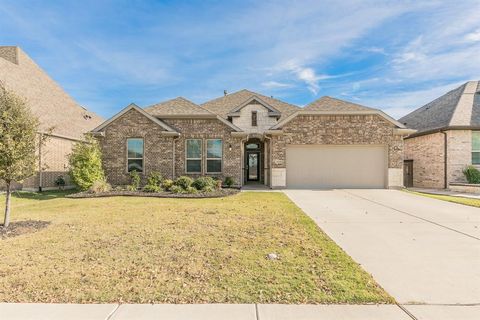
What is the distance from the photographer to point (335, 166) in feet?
51.5

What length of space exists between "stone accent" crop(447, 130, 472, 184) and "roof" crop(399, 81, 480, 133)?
61 centimetres

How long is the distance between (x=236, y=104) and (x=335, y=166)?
9952 millimetres

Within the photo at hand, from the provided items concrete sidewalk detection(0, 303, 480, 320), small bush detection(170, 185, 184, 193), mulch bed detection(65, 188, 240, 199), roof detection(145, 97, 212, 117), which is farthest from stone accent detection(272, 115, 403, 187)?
concrete sidewalk detection(0, 303, 480, 320)

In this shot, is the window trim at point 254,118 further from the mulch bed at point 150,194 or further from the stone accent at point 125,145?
the mulch bed at point 150,194

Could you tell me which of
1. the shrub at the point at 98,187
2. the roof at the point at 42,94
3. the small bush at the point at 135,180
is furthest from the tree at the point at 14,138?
the roof at the point at 42,94

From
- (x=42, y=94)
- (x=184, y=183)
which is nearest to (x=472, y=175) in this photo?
(x=184, y=183)

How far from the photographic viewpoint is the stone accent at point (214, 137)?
15336 mm

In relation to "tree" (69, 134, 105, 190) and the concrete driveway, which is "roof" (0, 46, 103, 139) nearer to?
"tree" (69, 134, 105, 190)

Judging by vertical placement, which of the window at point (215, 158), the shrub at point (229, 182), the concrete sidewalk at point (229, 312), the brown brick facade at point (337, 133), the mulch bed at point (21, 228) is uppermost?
the brown brick facade at point (337, 133)

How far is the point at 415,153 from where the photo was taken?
19312 mm

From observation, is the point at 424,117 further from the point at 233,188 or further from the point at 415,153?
the point at 233,188

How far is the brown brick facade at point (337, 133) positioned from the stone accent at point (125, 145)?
21.9 ft

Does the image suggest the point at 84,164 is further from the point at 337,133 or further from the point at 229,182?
the point at 337,133

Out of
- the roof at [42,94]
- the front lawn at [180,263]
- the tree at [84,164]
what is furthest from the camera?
the roof at [42,94]
